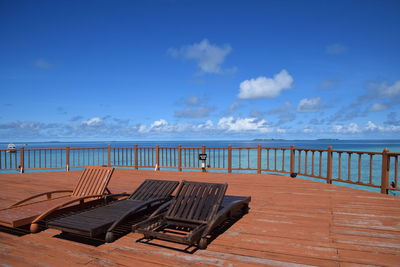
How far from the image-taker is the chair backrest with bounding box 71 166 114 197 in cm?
408

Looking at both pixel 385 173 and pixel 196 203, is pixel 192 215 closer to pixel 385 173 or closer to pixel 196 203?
pixel 196 203

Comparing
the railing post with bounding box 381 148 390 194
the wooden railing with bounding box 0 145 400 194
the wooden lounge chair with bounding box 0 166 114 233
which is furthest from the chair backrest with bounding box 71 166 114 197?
the railing post with bounding box 381 148 390 194

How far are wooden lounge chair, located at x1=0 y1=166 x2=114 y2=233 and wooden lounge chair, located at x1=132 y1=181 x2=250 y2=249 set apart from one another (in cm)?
122

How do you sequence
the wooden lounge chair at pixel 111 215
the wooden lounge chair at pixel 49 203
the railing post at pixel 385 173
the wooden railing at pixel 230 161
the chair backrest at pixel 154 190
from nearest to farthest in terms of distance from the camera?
the wooden lounge chair at pixel 111 215, the wooden lounge chair at pixel 49 203, the chair backrest at pixel 154 190, the railing post at pixel 385 173, the wooden railing at pixel 230 161

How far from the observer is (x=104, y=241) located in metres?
2.76

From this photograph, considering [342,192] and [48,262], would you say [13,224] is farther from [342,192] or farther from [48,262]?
[342,192]

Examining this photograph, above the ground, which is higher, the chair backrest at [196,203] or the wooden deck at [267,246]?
the chair backrest at [196,203]

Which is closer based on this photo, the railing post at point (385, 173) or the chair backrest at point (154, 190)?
the chair backrest at point (154, 190)

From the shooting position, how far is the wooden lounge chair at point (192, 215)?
8.92 ft

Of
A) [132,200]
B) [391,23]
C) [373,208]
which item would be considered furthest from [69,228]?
[391,23]

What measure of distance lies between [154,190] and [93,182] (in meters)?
1.20

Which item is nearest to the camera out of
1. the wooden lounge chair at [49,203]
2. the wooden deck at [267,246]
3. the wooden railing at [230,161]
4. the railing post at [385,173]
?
the wooden deck at [267,246]

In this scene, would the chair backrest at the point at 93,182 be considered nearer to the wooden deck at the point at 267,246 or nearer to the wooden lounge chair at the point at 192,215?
the wooden deck at the point at 267,246

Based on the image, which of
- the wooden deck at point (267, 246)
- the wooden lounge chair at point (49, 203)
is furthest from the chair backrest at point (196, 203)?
the wooden lounge chair at point (49, 203)
